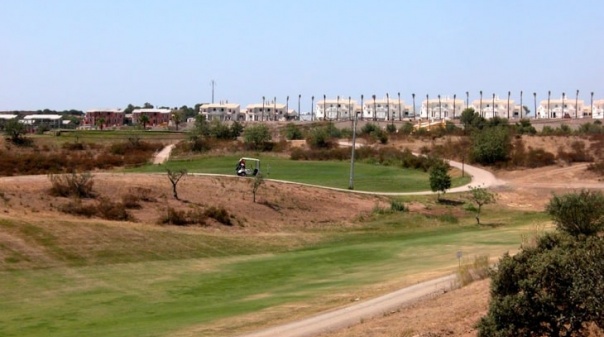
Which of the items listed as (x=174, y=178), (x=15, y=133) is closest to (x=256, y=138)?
(x=15, y=133)

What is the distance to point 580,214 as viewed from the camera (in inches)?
1291

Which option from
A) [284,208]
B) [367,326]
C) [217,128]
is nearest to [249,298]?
[367,326]

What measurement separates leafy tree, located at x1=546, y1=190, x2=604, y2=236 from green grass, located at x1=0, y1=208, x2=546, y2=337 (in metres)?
5.67

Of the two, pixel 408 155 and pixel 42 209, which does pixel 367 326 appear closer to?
pixel 42 209

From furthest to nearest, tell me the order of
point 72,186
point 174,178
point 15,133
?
point 15,133 → point 174,178 → point 72,186

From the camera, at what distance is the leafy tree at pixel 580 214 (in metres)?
31.2

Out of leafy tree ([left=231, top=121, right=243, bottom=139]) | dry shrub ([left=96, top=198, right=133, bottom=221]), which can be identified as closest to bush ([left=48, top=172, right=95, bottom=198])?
dry shrub ([left=96, top=198, right=133, bottom=221])

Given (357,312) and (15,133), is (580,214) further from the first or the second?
(15,133)

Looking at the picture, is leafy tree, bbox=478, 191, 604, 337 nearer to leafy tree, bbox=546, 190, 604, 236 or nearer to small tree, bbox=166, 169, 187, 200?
leafy tree, bbox=546, 190, 604, 236

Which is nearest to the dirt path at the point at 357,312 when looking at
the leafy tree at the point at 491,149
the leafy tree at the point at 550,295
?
the leafy tree at the point at 550,295

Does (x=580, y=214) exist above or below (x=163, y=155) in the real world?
above

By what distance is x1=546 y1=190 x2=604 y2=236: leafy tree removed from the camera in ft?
102

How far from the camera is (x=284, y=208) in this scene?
68.6 meters

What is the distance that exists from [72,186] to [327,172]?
44.8m
